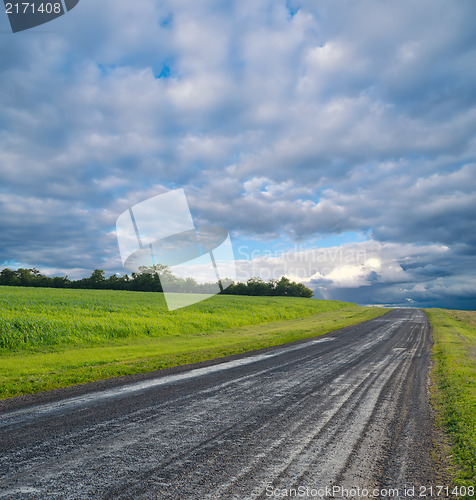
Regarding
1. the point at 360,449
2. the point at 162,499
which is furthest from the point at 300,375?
the point at 162,499

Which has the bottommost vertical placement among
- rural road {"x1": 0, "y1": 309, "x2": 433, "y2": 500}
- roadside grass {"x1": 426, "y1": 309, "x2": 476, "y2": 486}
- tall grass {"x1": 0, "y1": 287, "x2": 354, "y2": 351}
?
roadside grass {"x1": 426, "y1": 309, "x2": 476, "y2": 486}

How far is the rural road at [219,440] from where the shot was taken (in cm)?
316

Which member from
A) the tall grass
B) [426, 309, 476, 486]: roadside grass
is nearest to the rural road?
[426, 309, 476, 486]: roadside grass

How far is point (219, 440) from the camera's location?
4.16 m

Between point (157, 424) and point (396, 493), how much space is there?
320 centimetres

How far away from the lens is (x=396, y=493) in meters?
3.10

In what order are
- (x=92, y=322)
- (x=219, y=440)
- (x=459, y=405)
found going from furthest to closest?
(x=92, y=322) → (x=459, y=405) → (x=219, y=440)

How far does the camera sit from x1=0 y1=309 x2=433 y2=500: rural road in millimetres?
3156

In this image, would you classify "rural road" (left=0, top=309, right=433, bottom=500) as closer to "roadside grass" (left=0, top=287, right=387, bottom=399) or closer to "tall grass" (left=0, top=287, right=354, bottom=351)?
"roadside grass" (left=0, top=287, right=387, bottom=399)

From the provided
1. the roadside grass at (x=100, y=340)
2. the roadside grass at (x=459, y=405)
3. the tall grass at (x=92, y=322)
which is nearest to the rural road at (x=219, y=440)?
the roadside grass at (x=459, y=405)

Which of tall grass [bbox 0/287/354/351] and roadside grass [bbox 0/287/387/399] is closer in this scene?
roadside grass [bbox 0/287/387/399]

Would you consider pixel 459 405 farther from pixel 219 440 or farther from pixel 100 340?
pixel 100 340

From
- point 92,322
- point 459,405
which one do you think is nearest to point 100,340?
point 92,322

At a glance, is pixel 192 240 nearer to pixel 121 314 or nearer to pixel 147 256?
pixel 147 256
